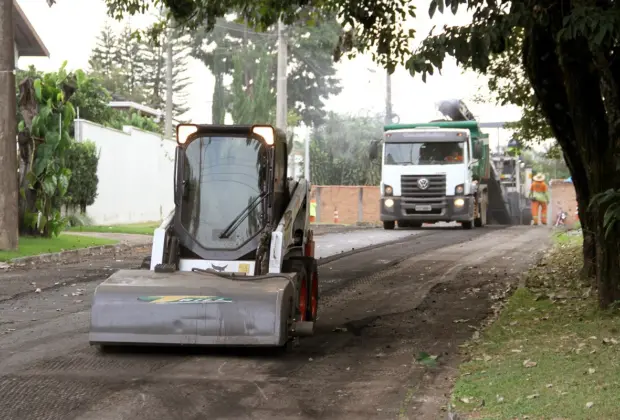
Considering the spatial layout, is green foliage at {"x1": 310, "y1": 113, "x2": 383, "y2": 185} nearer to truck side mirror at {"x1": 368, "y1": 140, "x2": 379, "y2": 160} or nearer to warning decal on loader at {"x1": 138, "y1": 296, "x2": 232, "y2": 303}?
truck side mirror at {"x1": 368, "y1": 140, "x2": 379, "y2": 160}

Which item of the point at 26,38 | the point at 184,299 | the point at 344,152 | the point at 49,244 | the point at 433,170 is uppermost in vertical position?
the point at 26,38

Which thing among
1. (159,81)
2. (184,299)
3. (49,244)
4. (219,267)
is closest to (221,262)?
(219,267)

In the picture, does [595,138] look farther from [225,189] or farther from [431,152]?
[431,152]

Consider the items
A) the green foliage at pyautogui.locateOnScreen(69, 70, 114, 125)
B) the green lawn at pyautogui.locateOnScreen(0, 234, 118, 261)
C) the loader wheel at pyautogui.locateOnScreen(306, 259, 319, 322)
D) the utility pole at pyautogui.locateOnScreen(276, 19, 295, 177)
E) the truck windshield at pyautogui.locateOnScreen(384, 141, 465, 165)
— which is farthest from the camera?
the green foliage at pyautogui.locateOnScreen(69, 70, 114, 125)

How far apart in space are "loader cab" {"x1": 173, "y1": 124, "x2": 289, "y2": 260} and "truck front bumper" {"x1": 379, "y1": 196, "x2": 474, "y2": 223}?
22809 mm

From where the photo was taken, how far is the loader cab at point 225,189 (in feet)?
36.4

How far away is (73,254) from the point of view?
22156 mm

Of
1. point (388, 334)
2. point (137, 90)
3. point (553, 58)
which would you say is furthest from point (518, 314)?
point (137, 90)

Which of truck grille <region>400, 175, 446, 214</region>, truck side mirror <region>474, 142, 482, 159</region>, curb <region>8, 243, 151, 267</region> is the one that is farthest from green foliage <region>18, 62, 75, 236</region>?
truck side mirror <region>474, 142, 482, 159</region>

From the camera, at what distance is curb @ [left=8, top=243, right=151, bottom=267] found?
20145 mm

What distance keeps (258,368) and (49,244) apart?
574 inches

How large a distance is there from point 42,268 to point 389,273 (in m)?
6.10

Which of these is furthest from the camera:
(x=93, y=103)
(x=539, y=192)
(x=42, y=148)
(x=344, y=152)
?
(x=344, y=152)

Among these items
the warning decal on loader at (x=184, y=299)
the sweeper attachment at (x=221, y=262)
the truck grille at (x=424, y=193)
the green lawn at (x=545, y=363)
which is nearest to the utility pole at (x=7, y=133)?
the sweeper attachment at (x=221, y=262)
